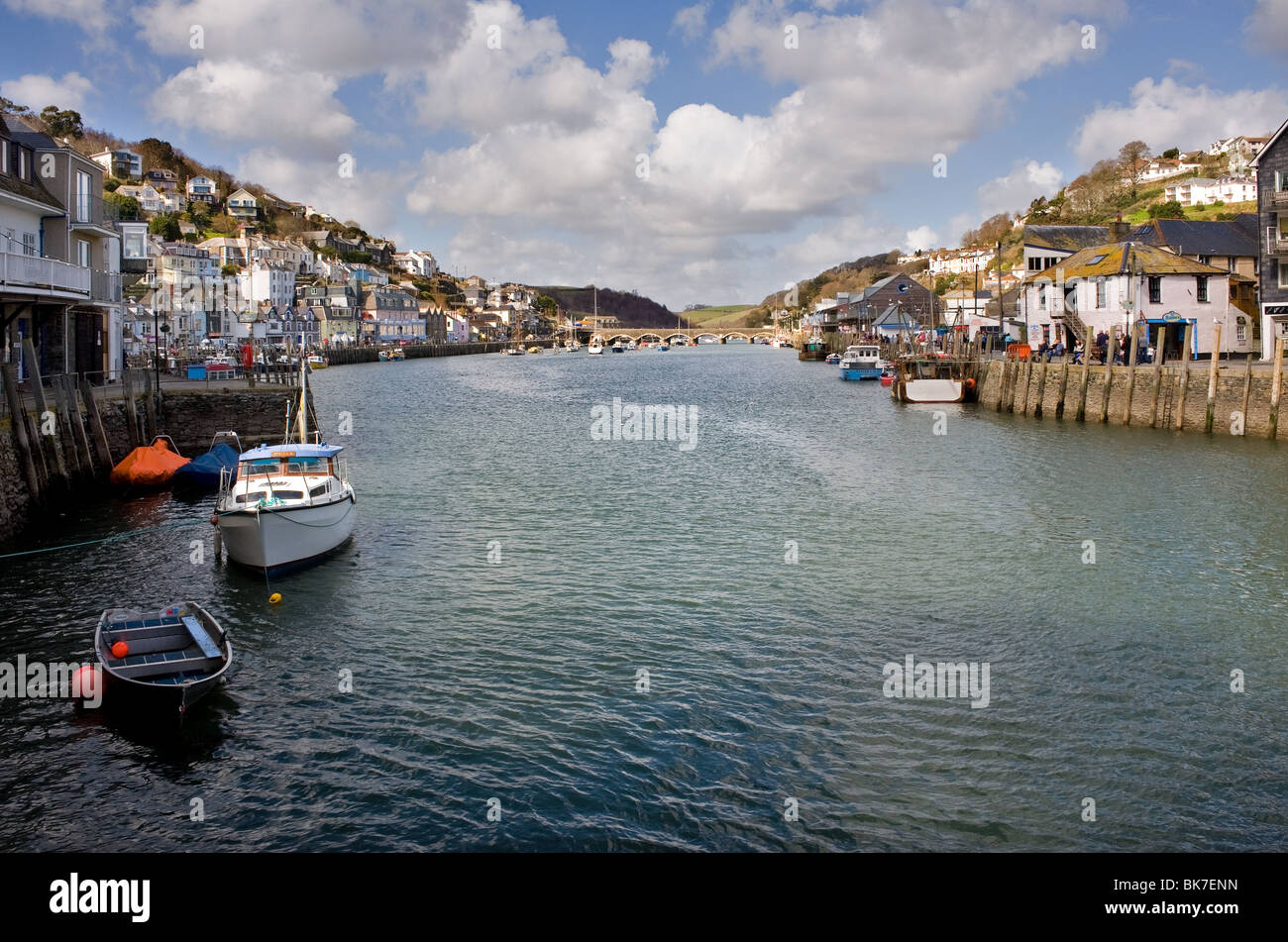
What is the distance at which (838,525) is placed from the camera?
30516 mm

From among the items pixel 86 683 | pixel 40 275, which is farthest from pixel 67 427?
pixel 86 683

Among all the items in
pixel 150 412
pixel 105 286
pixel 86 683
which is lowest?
pixel 86 683

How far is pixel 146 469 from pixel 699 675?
27496 millimetres

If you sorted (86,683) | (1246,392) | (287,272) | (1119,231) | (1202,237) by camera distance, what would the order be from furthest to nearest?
(287,272) → (1119,231) → (1202,237) → (1246,392) → (86,683)

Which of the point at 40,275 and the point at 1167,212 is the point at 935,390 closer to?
the point at 40,275

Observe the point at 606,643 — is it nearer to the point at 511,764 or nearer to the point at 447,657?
the point at 447,657

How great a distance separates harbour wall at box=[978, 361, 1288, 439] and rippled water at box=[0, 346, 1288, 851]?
7.31 m

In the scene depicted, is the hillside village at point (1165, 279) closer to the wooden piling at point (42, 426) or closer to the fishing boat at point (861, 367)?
the fishing boat at point (861, 367)

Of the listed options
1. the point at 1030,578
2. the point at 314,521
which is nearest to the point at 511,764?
the point at 314,521

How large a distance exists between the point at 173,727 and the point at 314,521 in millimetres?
10013

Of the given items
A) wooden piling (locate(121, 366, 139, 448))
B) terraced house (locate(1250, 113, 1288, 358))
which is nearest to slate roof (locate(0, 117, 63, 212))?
wooden piling (locate(121, 366, 139, 448))

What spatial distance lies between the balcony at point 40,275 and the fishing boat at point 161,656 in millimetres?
18155

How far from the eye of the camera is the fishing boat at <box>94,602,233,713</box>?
15.7 m

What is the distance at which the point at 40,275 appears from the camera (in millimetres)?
32938
